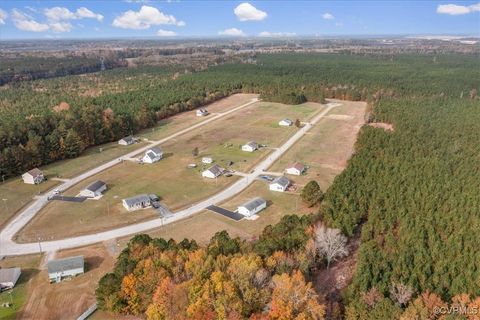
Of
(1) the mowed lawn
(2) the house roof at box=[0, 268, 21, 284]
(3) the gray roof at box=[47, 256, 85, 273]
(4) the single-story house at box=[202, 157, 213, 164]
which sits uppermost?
(3) the gray roof at box=[47, 256, 85, 273]

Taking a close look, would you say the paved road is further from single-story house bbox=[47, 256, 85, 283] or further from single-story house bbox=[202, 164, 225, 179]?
single-story house bbox=[47, 256, 85, 283]

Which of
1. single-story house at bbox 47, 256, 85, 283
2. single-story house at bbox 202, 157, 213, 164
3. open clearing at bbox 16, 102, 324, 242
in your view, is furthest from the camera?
single-story house at bbox 202, 157, 213, 164

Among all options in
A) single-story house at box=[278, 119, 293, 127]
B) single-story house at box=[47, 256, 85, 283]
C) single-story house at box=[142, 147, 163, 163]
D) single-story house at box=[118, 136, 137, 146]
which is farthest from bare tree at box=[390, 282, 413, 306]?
single-story house at box=[278, 119, 293, 127]

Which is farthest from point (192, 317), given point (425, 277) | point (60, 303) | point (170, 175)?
point (170, 175)

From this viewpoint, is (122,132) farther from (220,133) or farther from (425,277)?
(425,277)

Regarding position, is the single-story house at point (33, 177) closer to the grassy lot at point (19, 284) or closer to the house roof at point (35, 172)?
the house roof at point (35, 172)

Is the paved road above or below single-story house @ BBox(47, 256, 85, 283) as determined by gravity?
below

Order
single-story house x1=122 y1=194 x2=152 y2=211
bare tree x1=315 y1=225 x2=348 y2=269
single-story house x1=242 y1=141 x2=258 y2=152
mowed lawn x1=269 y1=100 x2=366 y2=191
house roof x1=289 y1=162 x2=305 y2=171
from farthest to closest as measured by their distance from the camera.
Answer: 1. single-story house x1=242 y1=141 x2=258 y2=152
2. mowed lawn x1=269 y1=100 x2=366 y2=191
3. house roof x1=289 y1=162 x2=305 y2=171
4. single-story house x1=122 y1=194 x2=152 y2=211
5. bare tree x1=315 y1=225 x2=348 y2=269
